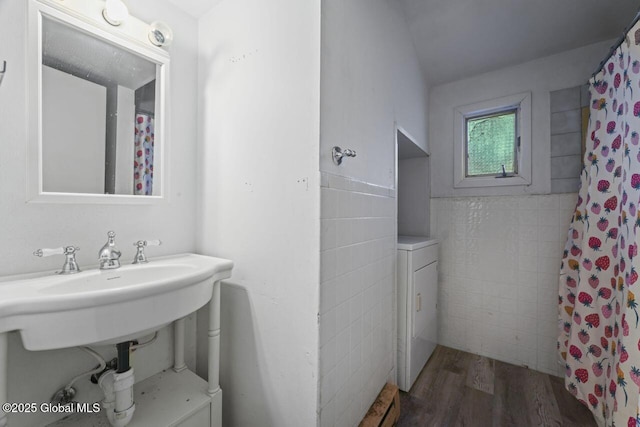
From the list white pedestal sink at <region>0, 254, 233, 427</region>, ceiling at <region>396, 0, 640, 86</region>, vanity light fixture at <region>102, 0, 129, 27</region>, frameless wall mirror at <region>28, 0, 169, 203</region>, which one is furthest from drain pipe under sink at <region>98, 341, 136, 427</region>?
ceiling at <region>396, 0, 640, 86</region>

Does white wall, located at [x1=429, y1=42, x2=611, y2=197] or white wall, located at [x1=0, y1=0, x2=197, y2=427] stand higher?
white wall, located at [x1=429, y1=42, x2=611, y2=197]

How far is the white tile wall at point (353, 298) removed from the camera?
2.97ft

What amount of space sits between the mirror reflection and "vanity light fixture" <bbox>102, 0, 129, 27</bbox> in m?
0.09

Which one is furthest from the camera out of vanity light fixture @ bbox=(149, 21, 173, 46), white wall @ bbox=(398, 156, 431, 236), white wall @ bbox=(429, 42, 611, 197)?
white wall @ bbox=(398, 156, 431, 236)

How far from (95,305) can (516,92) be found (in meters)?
2.66

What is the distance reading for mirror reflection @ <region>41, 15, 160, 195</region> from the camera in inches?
35.5

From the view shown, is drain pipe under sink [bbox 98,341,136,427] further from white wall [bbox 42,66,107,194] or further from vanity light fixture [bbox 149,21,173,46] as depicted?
vanity light fixture [bbox 149,21,173,46]

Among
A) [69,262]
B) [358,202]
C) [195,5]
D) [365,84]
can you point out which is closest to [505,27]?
[365,84]

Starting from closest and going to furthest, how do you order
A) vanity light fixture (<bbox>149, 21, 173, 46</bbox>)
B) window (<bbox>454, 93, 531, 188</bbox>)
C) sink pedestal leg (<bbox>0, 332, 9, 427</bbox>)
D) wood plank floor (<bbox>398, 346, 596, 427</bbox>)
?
sink pedestal leg (<bbox>0, 332, 9, 427</bbox>)
vanity light fixture (<bbox>149, 21, 173, 46</bbox>)
wood plank floor (<bbox>398, 346, 596, 427</bbox>)
window (<bbox>454, 93, 531, 188</bbox>)

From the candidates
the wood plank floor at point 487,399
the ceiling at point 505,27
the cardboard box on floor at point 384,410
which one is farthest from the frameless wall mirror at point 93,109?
the wood plank floor at point 487,399

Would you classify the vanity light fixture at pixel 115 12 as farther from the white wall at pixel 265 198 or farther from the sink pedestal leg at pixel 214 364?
the sink pedestal leg at pixel 214 364

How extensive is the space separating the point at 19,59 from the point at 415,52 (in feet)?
6.94

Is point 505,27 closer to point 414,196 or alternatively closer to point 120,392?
point 414,196

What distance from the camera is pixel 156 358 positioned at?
3.76 ft
